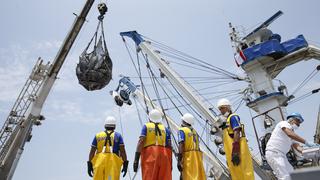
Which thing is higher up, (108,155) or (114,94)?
(114,94)

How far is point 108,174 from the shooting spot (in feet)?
19.0

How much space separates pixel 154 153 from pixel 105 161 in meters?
1.07

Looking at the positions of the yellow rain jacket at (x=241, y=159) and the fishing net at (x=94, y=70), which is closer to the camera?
the yellow rain jacket at (x=241, y=159)

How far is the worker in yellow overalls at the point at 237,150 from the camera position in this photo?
17.6 feet

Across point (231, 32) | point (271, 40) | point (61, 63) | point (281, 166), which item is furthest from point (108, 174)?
point (231, 32)

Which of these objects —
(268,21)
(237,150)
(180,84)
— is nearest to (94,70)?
(237,150)

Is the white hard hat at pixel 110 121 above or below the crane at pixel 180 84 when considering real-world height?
below

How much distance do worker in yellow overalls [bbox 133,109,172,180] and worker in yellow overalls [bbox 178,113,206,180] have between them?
26 cm

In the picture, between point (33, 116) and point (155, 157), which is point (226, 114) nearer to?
point (155, 157)

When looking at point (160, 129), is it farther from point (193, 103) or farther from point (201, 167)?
point (193, 103)

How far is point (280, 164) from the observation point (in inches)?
196

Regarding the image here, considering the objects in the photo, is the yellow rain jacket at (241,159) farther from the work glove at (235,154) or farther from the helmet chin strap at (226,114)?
the helmet chin strap at (226,114)

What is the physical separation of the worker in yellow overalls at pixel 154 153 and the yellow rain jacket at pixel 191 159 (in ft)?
1.07

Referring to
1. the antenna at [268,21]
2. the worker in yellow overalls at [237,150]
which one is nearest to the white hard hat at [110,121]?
the worker in yellow overalls at [237,150]
